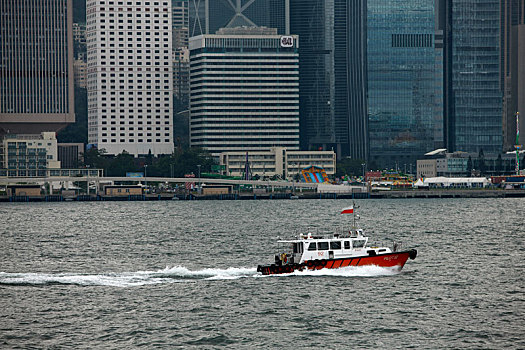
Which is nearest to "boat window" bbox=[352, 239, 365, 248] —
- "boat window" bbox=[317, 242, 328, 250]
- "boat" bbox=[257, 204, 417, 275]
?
"boat" bbox=[257, 204, 417, 275]

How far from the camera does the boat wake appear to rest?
102 meters

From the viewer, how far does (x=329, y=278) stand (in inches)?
3981

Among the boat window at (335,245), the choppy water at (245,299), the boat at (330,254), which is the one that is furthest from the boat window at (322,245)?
the choppy water at (245,299)

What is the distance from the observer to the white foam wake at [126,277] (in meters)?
102

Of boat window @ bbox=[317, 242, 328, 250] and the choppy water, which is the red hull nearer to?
the choppy water

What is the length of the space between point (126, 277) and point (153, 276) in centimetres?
301

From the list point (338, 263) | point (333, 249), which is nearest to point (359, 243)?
point (333, 249)

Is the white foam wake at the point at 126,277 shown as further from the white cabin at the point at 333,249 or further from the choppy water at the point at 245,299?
the white cabin at the point at 333,249

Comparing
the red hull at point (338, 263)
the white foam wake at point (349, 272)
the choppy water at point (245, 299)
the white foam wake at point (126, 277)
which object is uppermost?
the red hull at point (338, 263)

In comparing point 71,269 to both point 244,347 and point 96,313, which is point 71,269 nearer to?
point 96,313

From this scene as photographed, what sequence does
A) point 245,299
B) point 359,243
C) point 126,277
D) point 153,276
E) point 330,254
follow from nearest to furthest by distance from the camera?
1. point 245,299
2. point 330,254
3. point 359,243
4. point 126,277
5. point 153,276

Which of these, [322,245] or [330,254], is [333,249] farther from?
[322,245]

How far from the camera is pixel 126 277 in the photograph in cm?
10519

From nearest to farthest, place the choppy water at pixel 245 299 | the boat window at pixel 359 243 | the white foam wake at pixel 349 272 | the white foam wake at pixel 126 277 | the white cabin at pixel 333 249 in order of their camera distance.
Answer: the choppy water at pixel 245 299
the white cabin at pixel 333 249
the boat window at pixel 359 243
the white foam wake at pixel 349 272
the white foam wake at pixel 126 277
